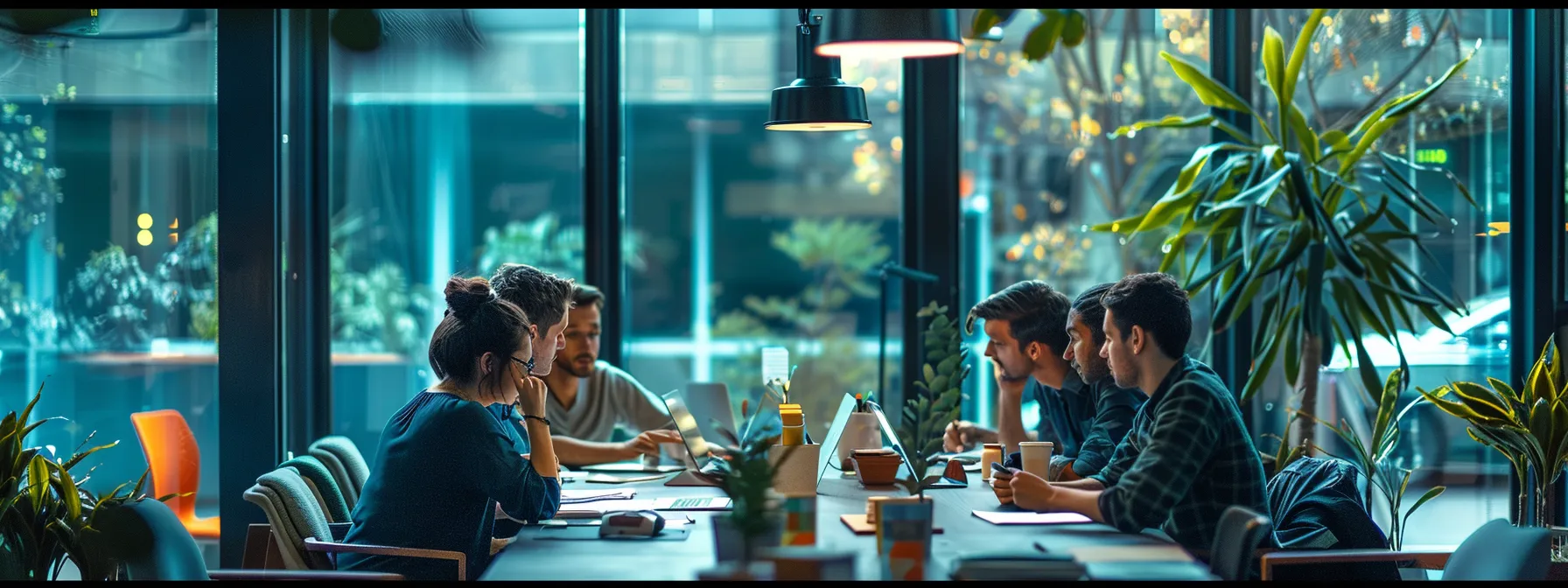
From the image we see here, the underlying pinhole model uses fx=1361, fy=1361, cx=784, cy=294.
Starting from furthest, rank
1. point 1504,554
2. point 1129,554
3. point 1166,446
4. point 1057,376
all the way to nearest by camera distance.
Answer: point 1057,376 < point 1166,446 < point 1504,554 < point 1129,554

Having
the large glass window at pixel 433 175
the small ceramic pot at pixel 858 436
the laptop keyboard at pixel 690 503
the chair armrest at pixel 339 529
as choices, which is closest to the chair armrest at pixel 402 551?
the chair armrest at pixel 339 529

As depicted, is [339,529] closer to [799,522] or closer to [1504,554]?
[799,522]

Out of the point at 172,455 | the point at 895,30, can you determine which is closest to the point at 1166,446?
the point at 895,30

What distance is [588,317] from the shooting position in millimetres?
4859

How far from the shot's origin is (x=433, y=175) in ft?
18.6

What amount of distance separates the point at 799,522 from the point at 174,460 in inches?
128

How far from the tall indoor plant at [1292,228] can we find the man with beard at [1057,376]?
0.80 m

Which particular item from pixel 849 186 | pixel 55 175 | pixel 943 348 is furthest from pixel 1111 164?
pixel 55 175

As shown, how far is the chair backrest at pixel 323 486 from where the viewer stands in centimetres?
385

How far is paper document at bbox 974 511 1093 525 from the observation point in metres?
3.14

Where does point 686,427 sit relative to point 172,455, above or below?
above

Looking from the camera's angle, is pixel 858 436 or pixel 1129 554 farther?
pixel 858 436

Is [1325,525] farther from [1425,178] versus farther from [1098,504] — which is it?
[1425,178]

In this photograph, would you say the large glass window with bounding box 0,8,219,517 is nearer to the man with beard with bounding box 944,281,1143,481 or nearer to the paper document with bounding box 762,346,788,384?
the paper document with bounding box 762,346,788,384
